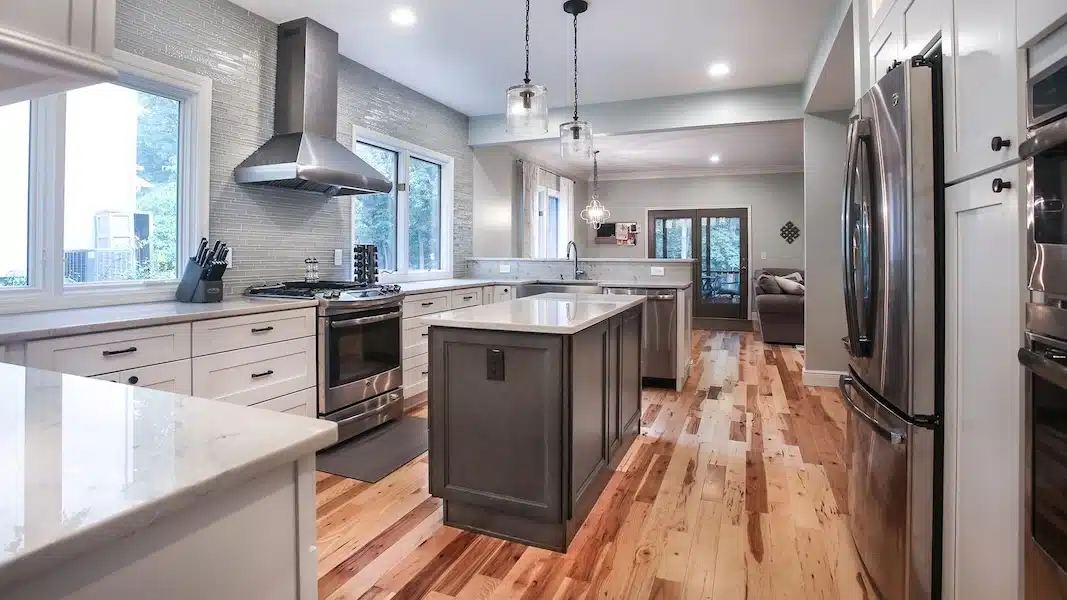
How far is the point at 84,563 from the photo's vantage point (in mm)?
484

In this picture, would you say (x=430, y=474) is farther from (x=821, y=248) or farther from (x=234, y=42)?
(x=821, y=248)

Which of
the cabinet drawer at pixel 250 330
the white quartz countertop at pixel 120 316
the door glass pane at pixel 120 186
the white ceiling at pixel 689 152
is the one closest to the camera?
the white quartz countertop at pixel 120 316

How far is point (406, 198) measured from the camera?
5211mm

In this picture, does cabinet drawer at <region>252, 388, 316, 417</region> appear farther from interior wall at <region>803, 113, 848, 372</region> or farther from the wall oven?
interior wall at <region>803, 113, 848, 372</region>

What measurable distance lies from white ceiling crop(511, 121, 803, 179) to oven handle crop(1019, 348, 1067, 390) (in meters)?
4.97

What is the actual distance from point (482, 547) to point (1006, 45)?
2.18 metres

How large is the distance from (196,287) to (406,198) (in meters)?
2.42

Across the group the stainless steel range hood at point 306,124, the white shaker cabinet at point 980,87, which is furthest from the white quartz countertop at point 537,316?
the stainless steel range hood at point 306,124

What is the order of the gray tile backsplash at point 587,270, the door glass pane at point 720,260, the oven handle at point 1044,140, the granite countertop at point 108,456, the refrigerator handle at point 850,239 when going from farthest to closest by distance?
the door glass pane at point 720,260
the gray tile backsplash at point 587,270
the refrigerator handle at point 850,239
the oven handle at point 1044,140
the granite countertop at point 108,456

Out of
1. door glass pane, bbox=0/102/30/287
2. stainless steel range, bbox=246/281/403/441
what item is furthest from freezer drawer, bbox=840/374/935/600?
door glass pane, bbox=0/102/30/287

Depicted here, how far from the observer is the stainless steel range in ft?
10.9

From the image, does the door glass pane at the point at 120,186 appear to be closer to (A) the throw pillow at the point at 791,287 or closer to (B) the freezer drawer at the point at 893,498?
(B) the freezer drawer at the point at 893,498

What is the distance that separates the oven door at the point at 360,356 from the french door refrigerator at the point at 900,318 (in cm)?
266

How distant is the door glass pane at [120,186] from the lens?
276cm
